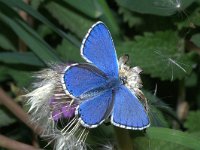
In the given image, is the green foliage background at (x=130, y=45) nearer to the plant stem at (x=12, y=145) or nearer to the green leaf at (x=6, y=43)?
the green leaf at (x=6, y=43)

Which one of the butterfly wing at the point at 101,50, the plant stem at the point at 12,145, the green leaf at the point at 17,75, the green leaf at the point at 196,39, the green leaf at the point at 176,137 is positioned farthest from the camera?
the green leaf at the point at 17,75

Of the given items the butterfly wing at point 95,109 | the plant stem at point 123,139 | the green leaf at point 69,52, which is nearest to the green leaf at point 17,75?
the green leaf at point 69,52

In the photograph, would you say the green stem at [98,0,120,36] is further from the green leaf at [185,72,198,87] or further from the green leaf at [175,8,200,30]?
the green leaf at [185,72,198,87]

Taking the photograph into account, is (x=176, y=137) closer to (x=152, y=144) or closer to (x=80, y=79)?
(x=152, y=144)

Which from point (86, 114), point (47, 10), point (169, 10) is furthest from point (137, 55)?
point (86, 114)

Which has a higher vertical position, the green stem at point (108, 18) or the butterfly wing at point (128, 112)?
the butterfly wing at point (128, 112)

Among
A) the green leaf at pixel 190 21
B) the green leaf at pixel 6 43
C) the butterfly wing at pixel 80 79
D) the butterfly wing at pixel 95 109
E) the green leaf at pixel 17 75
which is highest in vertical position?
the butterfly wing at pixel 80 79

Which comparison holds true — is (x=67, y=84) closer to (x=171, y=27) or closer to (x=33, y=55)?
(x=33, y=55)

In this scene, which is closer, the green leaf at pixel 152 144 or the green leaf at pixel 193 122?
the green leaf at pixel 152 144
